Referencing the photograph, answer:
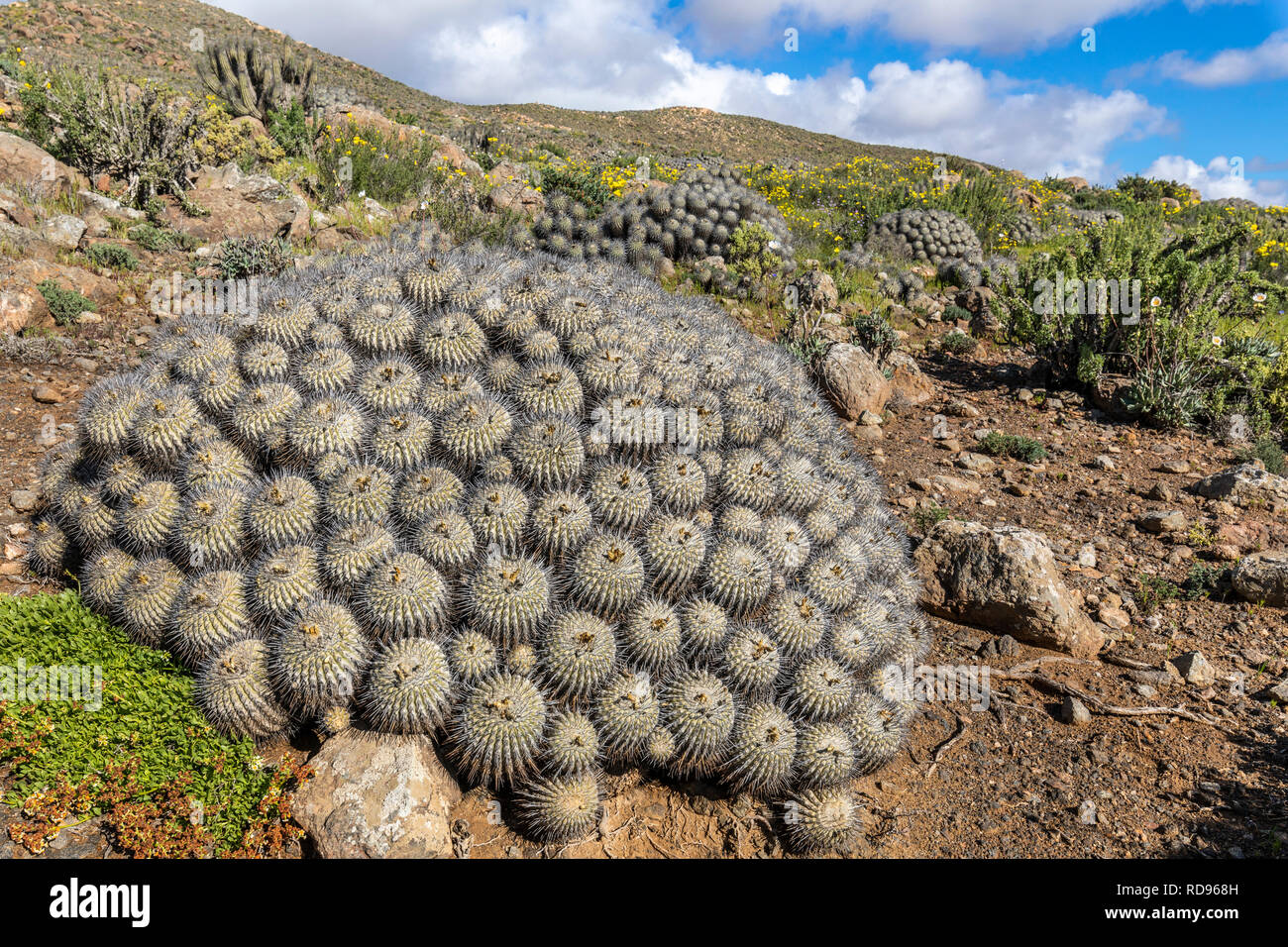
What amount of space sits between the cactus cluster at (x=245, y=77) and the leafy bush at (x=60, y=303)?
914 centimetres

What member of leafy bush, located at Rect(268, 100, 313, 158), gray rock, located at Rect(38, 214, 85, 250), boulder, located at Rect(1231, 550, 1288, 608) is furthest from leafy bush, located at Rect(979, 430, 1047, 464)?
leafy bush, located at Rect(268, 100, 313, 158)

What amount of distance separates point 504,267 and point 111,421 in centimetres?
266

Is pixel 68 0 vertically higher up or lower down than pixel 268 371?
higher up

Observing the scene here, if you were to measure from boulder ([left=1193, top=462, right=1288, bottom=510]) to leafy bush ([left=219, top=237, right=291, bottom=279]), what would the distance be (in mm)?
8969

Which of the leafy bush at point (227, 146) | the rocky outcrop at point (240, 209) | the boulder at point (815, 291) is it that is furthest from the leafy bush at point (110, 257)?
the boulder at point (815, 291)

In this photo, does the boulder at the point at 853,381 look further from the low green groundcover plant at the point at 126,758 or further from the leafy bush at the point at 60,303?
the leafy bush at the point at 60,303

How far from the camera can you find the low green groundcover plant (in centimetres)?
327

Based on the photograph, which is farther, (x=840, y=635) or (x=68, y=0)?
(x=68, y=0)

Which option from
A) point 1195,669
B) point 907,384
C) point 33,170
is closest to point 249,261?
point 33,170

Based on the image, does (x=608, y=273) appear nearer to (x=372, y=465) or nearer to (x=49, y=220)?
(x=372, y=465)

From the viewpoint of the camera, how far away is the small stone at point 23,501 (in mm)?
5008

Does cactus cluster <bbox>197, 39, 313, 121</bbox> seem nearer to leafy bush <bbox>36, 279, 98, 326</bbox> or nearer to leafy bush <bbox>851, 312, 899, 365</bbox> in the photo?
leafy bush <bbox>36, 279, 98, 326</bbox>
